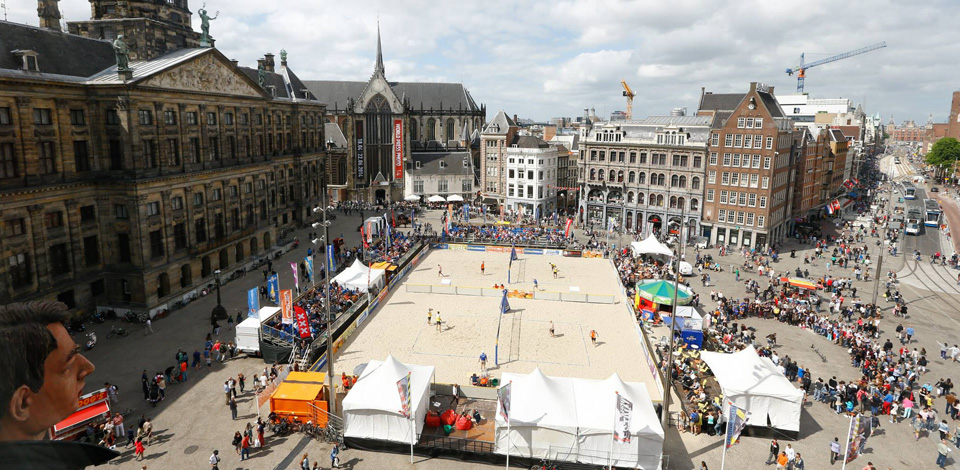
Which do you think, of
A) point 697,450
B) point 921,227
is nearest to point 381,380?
point 697,450

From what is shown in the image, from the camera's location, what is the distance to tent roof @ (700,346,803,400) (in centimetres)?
2657

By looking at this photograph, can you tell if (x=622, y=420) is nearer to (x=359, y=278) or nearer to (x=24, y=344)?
(x=24, y=344)

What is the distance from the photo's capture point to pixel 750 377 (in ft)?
89.9

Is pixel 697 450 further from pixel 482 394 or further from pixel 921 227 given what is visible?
pixel 921 227

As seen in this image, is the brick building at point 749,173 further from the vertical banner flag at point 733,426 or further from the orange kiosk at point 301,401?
the orange kiosk at point 301,401

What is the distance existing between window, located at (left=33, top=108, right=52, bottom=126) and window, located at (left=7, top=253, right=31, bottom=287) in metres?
8.49

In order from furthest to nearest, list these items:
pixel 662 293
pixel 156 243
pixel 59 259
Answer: pixel 156 243 < pixel 662 293 < pixel 59 259

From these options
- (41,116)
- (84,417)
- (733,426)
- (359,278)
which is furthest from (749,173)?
(41,116)

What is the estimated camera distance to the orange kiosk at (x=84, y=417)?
77.6ft

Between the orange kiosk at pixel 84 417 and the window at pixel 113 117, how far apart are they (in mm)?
21503

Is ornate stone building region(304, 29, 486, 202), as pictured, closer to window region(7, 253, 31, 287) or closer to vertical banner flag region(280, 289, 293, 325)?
window region(7, 253, 31, 287)


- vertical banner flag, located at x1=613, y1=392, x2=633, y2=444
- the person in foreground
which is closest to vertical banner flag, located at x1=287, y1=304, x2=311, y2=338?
vertical banner flag, located at x1=613, y1=392, x2=633, y2=444

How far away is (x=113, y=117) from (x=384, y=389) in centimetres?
2985

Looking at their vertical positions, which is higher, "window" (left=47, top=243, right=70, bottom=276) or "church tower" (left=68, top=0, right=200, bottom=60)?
"church tower" (left=68, top=0, right=200, bottom=60)
